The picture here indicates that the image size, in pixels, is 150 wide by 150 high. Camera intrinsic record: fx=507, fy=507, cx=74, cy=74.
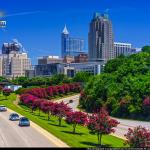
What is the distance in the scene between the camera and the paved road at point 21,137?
48612 millimetres

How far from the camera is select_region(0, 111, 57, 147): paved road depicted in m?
48.6

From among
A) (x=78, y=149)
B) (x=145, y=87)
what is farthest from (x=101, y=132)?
(x=145, y=87)

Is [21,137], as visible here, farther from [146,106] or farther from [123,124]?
[146,106]

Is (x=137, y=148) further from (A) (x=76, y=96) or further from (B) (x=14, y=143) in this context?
(A) (x=76, y=96)

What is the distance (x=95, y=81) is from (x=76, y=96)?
25209mm

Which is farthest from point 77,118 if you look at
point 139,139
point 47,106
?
point 47,106

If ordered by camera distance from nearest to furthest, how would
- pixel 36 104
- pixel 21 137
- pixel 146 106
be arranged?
1. pixel 21 137
2. pixel 36 104
3. pixel 146 106

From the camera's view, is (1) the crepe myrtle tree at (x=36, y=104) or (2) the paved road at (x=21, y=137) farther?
(1) the crepe myrtle tree at (x=36, y=104)

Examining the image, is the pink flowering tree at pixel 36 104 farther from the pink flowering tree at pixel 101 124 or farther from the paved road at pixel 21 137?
the pink flowering tree at pixel 101 124

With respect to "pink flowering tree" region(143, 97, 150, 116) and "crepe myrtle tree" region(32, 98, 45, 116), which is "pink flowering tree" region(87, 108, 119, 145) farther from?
"pink flowering tree" region(143, 97, 150, 116)

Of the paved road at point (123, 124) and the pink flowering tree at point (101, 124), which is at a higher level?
the pink flowering tree at point (101, 124)

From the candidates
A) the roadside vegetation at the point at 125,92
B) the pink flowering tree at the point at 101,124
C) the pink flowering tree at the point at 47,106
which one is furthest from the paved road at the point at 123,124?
the pink flowering tree at the point at 101,124

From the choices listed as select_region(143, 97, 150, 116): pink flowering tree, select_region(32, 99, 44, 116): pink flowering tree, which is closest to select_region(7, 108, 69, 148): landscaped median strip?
select_region(32, 99, 44, 116): pink flowering tree

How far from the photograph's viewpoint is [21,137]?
56281 mm
